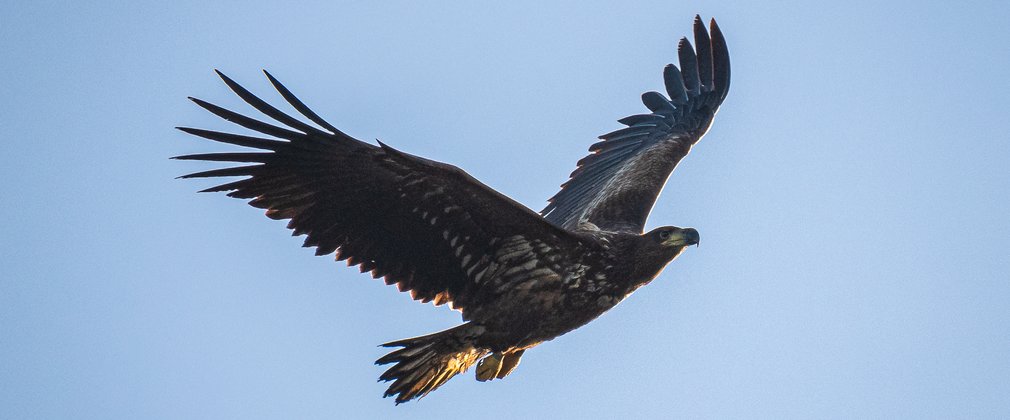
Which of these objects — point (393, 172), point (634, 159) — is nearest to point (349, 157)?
point (393, 172)

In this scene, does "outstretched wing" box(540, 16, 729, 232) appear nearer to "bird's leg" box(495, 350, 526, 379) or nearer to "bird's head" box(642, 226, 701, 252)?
"bird's head" box(642, 226, 701, 252)

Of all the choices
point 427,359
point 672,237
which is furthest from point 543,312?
point 672,237

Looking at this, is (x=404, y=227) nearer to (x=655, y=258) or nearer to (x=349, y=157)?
(x=349, y=157)

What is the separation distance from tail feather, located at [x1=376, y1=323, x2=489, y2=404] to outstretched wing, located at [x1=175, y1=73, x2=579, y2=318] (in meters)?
0.35

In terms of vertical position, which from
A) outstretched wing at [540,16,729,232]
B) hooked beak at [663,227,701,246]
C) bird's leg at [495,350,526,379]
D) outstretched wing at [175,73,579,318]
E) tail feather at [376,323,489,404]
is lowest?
tail feather at [376,323,489,404]

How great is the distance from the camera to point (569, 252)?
905cm

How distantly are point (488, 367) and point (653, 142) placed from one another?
3772 millimetres

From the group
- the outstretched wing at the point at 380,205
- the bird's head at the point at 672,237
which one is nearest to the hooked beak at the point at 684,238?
the bird's head at the point at 672,237

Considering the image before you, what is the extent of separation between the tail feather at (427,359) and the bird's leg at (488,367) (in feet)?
0.60

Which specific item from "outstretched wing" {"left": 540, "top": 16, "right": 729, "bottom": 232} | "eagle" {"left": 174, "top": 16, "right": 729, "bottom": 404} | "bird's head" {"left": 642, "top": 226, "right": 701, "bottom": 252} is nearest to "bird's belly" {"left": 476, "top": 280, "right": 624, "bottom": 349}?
"eagle" {"left": 174, "top": 16, "right": 729, "bottom": 404}

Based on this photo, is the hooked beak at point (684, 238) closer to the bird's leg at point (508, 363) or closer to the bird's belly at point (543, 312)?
the bird's belly at point (543, 312)

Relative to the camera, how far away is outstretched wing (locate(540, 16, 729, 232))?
11.1 metres

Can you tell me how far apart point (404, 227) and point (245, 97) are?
1.71 metres

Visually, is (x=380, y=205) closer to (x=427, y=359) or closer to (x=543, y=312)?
(x=427, y=359)
